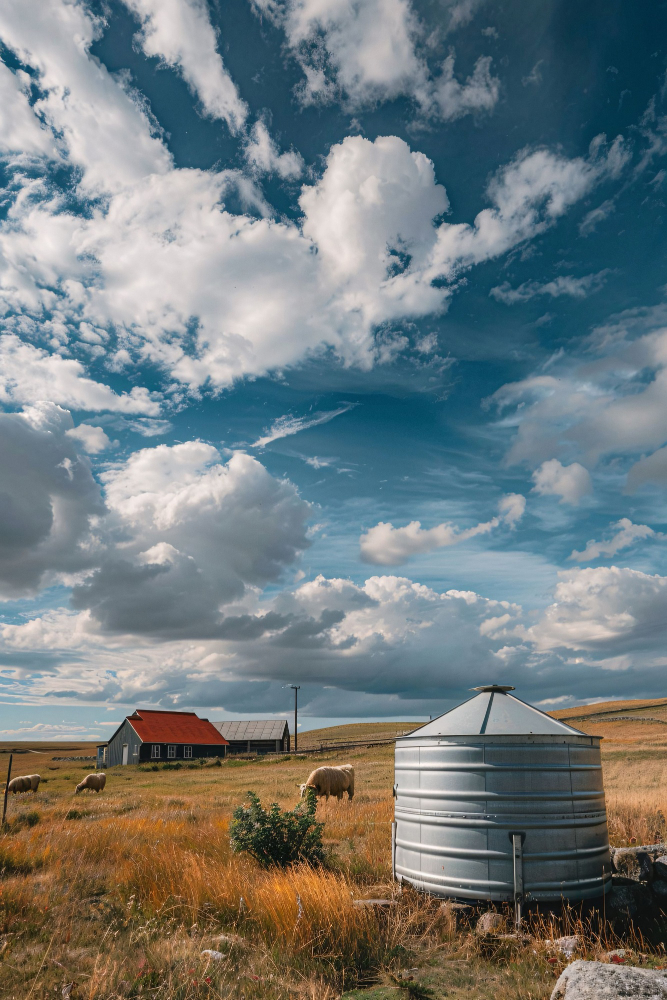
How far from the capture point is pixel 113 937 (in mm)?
8359

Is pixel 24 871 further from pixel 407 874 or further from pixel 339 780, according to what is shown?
pixel 339 780

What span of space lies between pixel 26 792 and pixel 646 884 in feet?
110

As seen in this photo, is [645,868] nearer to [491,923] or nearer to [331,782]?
[491,923]

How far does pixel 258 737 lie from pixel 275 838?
68228 mm

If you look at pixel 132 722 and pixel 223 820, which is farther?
pixel 132 722

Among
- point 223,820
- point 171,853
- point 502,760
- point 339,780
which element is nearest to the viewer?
point 502,760

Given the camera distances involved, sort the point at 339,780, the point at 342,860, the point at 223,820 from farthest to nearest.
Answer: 1. the point at 339,780
2. the point at 223,820
3. the point at 342,860

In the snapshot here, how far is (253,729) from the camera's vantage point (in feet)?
253

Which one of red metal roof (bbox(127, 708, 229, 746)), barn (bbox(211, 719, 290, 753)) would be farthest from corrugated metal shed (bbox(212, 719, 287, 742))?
red metal roof (bbox(127, 708, 229, 746))

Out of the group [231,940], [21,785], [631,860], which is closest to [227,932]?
[231,940]

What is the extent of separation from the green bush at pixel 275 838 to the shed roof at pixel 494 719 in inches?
118

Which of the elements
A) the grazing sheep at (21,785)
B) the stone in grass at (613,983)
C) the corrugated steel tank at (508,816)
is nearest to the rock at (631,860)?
the corrugated steel tank at (508,816)

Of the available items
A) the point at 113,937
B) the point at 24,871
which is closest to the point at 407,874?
the point at 113,937

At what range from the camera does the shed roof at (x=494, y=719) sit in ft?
32.6
